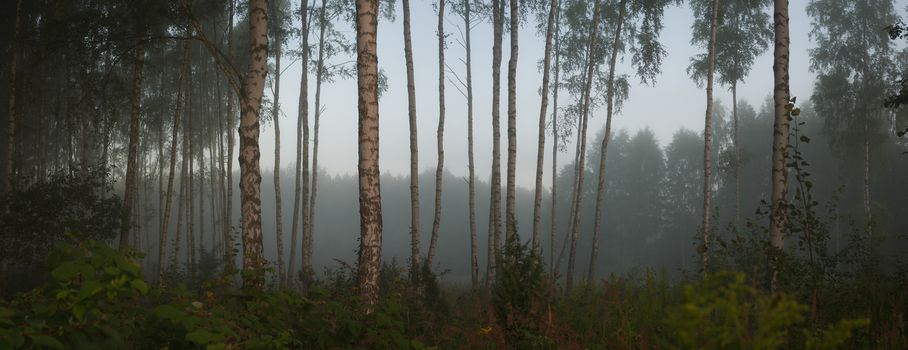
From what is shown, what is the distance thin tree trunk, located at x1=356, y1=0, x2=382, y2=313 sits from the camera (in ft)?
22.1

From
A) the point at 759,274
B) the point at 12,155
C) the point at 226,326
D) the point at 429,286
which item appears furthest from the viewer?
the point at 12,155

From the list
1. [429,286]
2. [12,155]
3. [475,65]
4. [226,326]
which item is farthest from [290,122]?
[226,326]

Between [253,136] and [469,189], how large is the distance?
947cm

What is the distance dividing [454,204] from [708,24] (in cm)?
4484

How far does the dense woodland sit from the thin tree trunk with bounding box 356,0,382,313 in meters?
0.03

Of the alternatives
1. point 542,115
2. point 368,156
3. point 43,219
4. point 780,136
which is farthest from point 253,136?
point 542,115

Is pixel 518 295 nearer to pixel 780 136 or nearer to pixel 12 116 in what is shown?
pixel 780 136

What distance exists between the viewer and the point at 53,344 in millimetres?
2432

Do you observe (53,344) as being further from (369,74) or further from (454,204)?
(454,204)

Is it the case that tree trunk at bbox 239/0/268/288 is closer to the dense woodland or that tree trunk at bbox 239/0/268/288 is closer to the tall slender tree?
the dense woodland

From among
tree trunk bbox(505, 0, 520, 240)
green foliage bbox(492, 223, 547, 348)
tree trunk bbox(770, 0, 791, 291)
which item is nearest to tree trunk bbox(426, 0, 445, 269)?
tree trunk bbox(505, 0, 520, 240)

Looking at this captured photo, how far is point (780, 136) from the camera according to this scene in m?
7.46

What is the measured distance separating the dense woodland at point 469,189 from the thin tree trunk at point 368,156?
0.03 meters

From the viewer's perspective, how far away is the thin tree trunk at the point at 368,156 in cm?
673
